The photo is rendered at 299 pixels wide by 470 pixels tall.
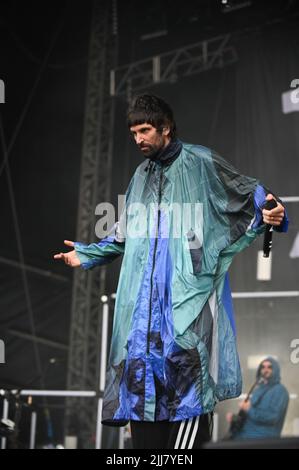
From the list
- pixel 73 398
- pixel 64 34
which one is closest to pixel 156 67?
pixel 64 34

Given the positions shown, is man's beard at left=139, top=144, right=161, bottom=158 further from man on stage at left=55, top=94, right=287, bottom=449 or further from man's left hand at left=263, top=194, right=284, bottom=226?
man's left hand at left=263, top=194, right=284, bottom=226

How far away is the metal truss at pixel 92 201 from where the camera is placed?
6711mm

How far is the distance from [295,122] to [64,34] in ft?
7.71

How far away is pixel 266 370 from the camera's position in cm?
609

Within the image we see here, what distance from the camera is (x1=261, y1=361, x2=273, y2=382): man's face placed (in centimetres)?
604

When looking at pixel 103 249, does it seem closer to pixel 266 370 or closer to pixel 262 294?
pixel 266 370

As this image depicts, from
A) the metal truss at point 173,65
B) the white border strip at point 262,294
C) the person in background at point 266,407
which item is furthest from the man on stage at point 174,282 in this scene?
the metal truss at point 173,65

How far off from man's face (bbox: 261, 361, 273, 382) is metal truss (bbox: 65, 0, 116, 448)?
57.9 inches

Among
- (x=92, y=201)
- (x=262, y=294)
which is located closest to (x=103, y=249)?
(x=262, y=294)

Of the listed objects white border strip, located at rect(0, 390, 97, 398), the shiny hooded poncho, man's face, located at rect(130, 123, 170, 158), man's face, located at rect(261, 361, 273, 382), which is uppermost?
man's face, located at rect(130, 123, 170, 158)

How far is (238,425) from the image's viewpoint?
607 cm

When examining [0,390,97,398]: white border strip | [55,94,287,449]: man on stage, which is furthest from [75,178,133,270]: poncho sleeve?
[0,390,97,398]: white border strip

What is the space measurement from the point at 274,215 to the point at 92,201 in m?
4.84

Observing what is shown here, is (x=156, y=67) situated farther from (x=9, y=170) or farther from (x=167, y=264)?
(x=167, y=264)
